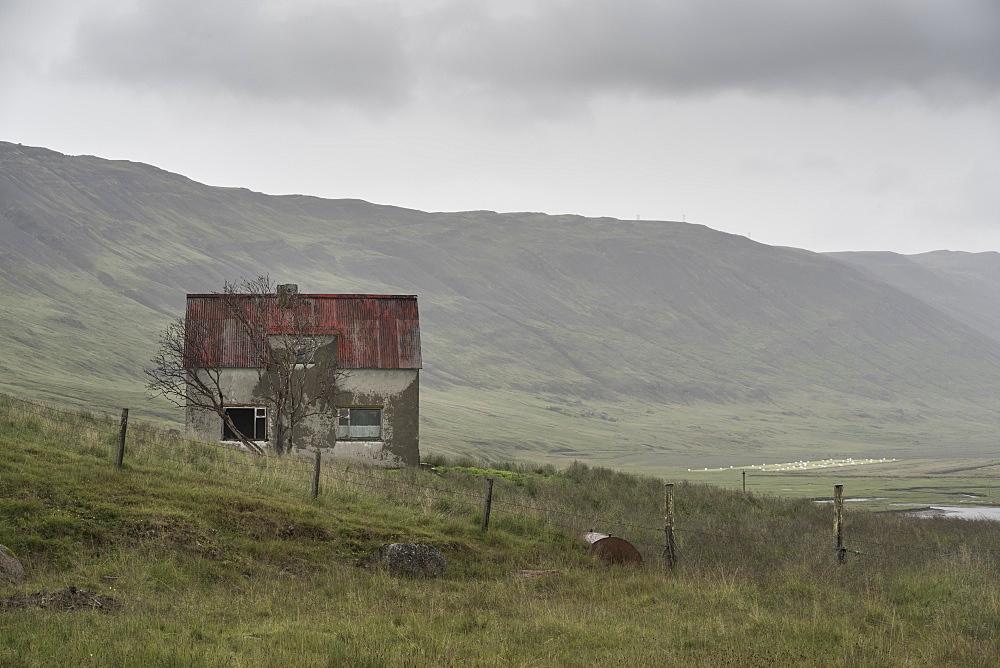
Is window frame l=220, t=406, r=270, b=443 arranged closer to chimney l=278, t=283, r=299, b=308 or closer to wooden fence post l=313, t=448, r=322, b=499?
chimney l=278, t=283, r=299, b=308

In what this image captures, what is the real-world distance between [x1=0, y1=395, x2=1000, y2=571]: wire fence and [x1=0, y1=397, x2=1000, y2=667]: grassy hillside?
17 cm

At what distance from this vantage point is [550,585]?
656 inches

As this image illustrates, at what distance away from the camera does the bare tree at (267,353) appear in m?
37.1

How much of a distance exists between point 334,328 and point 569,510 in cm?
1532

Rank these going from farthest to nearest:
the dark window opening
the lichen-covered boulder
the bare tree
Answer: the dark window opening, the bare tree, the lichen-covered boulder

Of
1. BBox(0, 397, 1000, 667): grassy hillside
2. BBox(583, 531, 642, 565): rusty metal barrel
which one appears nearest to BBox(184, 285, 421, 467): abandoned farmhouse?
BBox(0, 397, 1000, 667): grassy hillside

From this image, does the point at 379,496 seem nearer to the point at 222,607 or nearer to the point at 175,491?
the point at 175,491

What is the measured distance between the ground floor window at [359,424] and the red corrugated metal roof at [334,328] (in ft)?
5.99

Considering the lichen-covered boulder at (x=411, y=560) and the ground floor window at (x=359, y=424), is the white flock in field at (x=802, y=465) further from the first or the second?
the lichen-covered boulder at (x=411, y=560)

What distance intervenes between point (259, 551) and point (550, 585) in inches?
204

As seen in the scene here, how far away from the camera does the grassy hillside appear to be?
11156 millimetres

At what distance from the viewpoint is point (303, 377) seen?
38.2 metres

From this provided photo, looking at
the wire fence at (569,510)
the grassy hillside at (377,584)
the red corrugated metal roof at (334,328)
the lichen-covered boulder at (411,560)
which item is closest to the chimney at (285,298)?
the red corrugated metal roof at (334,328)

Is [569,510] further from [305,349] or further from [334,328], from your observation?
[334,328]
